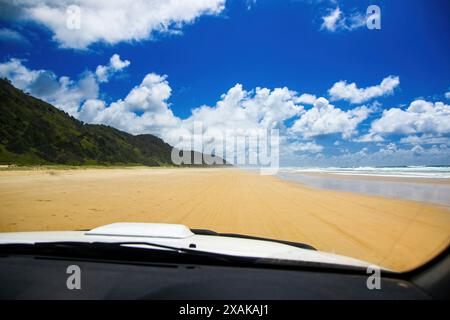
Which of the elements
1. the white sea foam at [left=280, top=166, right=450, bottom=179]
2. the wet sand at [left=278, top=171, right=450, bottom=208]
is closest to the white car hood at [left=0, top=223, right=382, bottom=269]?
the wet sand at [left=278, top=171, right=450, bottom=208]

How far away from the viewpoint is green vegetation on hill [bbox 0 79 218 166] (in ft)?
233

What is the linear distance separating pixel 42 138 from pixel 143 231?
88100 mm

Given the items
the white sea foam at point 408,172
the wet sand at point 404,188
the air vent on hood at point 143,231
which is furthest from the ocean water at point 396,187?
the air vent on hood at point 143,231

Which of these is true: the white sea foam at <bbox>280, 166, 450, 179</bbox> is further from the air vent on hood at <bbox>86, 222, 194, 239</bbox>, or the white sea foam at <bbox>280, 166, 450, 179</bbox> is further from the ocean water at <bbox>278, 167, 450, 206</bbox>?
the air vent on hood at <bbox>86, 222, 194, 239</bbox>

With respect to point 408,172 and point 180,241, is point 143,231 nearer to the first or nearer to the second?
point 180,241

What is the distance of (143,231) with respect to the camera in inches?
125

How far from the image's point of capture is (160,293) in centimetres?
223

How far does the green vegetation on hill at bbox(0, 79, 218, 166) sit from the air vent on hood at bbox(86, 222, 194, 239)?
6701 cm

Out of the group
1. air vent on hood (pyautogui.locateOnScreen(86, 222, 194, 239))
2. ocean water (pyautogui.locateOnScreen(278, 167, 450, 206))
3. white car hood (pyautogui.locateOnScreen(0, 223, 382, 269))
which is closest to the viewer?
white car hood (pyautogui.locateOnScreen(0, 223, 382, 269))

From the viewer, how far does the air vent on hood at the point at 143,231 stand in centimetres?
306

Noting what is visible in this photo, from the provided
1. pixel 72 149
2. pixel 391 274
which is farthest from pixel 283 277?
Result: pixel 72 149

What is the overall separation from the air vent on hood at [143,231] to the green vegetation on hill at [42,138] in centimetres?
6701

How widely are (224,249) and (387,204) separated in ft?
39.8
